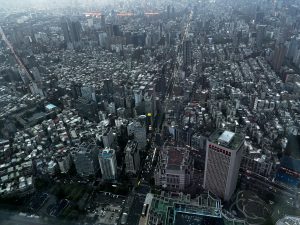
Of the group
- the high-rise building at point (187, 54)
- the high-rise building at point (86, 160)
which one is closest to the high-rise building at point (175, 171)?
the high-rise building at point (86, 160)

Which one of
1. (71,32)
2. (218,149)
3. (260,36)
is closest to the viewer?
(218,149)

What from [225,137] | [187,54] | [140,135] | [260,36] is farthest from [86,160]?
[260,36]

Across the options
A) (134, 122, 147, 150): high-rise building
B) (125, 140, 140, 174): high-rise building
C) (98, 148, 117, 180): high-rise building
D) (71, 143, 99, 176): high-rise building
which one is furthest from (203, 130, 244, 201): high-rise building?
(71, 143, 99, 176): high-rise building

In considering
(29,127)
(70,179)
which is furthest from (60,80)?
(70,179)

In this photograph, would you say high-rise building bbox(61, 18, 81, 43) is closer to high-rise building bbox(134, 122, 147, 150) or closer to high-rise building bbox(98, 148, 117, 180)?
high-rise building bbox(134, 122, 147, 150)

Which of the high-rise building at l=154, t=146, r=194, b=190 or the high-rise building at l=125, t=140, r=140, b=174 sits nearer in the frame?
the high-rise building at l=154, t=146, r=194, b=190

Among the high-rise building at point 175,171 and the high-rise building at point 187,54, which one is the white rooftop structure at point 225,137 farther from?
the high-rise building at point 187,54

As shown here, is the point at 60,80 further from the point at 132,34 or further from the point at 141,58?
the point at 132,34

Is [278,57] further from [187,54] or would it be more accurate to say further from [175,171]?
[175,171]
